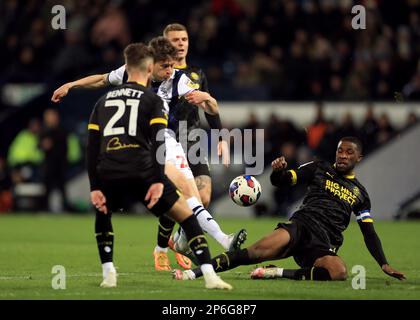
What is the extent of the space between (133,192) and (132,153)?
0.35 metres

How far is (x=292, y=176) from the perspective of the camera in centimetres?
981

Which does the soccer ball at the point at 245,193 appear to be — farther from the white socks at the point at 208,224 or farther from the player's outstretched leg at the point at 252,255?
the player's outstretched leg at the point at 252,255

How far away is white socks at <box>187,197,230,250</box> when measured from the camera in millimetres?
10344

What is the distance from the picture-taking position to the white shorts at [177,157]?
10727 millimetres

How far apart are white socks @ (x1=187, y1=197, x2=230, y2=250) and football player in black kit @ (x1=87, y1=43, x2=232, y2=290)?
5.83ft

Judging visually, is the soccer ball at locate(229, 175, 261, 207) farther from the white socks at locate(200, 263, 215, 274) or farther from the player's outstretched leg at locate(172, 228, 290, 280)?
the white socks at locate(200, 263, 215, 274)

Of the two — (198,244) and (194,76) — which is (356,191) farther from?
(194,76)

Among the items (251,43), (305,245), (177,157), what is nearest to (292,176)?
(305,245)

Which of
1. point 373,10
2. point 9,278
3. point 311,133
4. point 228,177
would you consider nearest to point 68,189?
point 228,177

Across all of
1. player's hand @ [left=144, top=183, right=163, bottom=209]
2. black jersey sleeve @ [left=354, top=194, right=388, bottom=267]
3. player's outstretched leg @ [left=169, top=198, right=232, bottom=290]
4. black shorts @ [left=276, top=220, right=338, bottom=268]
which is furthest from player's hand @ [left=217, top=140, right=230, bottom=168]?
player's hand @ [left=144, top=183, right=163, bottom=209]

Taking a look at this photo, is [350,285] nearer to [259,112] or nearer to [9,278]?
[9,278]

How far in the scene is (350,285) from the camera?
9164 millimetres

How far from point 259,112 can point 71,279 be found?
42.1 feet

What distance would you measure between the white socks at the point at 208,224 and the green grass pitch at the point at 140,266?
357mm
